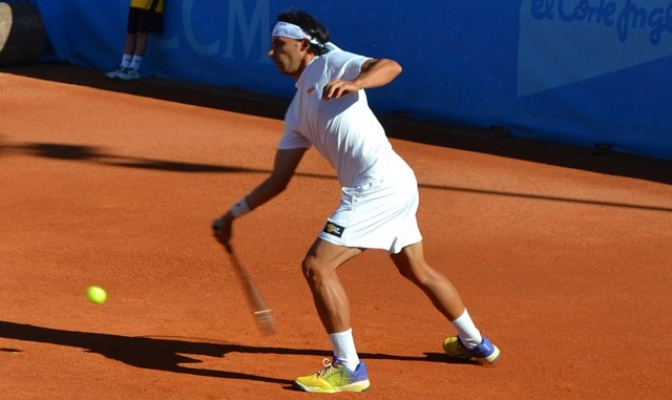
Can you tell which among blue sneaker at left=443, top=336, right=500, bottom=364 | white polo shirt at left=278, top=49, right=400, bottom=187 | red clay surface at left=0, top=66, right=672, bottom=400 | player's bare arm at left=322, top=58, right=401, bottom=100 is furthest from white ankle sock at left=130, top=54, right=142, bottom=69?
player's bare arm at left=322, top=58, right=401, bottom=100

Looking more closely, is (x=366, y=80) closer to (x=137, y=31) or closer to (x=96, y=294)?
(x=96, y=294)

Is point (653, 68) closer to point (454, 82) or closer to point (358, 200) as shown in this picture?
point (454, 82)

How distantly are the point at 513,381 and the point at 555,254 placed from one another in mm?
2799

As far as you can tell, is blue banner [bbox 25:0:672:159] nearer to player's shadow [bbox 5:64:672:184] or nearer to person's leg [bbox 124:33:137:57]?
player's shadow [bbox 5:64:672:184]

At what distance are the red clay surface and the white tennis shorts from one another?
0.78 meters

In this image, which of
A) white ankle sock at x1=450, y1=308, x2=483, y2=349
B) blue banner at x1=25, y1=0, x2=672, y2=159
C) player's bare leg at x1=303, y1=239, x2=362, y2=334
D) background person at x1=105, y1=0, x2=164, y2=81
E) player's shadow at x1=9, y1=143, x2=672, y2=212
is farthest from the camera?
background person at x1=105, y1=0, x2=164, y2=81

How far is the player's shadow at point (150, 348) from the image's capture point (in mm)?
6168

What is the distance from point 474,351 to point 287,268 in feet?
7.46

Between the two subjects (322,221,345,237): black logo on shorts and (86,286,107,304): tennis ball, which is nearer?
(322,221,345,237): black logo on shorts

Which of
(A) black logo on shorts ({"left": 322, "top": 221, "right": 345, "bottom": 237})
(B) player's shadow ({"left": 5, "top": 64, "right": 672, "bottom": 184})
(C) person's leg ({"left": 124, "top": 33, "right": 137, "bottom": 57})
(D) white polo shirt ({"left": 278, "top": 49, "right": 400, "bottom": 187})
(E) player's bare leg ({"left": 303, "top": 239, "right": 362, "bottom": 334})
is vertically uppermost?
(D) white polo shirt ({"left": 278, "top": 49, "right": 400, "bottom": 187})

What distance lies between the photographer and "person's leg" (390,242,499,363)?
5891mm

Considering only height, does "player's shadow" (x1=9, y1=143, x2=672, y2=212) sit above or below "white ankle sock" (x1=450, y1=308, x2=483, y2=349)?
below

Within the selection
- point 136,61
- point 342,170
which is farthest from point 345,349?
point 136,61

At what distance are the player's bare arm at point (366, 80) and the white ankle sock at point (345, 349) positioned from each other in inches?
45.9
